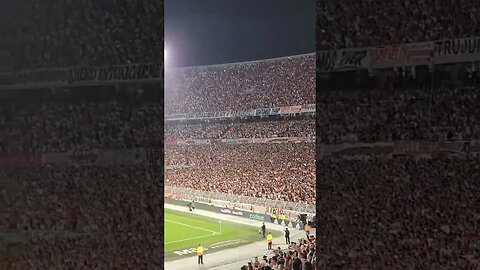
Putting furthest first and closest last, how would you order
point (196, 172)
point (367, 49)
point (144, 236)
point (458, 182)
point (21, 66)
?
point (196, 172), point (21, 66), point (144, 236), point (367, 49), point (458, 182)

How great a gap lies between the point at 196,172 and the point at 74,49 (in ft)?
3.08

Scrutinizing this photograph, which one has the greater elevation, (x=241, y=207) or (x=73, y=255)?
(x=241, y=207)

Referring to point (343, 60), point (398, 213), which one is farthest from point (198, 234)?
point (343, 60)

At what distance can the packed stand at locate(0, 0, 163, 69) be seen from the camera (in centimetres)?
254

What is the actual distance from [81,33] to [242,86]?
0.94 m

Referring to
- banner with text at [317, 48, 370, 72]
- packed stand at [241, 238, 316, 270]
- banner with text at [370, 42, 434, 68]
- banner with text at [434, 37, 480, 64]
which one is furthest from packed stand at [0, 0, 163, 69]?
banner with text at [434, 37, 480, 64]

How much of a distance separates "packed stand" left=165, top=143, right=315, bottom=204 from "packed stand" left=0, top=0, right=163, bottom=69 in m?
0.57

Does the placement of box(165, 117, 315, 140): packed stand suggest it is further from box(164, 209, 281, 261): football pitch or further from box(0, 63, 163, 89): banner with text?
box(164, 209, 281, 261): football pitch

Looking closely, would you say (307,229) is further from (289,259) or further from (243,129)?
(243,129)

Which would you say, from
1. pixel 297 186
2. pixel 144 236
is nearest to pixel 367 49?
pixel 297 186

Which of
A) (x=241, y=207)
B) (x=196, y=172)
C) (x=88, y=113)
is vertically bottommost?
(x=241, y=207)

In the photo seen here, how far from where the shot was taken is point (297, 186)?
108 inches

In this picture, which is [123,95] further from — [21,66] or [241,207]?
[241,207]

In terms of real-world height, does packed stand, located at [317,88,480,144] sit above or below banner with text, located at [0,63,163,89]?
below
